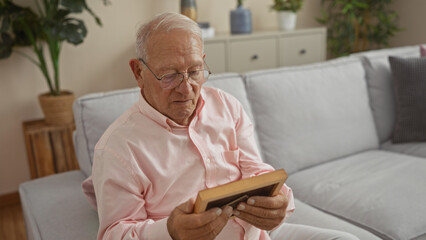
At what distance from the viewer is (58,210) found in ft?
4.49

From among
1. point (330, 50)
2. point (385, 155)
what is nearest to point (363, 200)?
point (385, 155)

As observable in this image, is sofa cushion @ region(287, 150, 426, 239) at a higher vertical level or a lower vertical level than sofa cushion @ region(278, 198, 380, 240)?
lower

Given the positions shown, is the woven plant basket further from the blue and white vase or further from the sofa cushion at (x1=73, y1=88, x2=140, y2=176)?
the blue and white vase

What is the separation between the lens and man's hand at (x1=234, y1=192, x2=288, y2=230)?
961 mm

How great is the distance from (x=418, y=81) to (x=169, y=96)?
1544mm

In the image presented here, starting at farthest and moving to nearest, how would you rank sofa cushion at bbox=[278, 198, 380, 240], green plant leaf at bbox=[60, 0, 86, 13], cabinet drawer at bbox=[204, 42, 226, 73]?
cabinet drawer at bbox=[204, 42, 226, 73], green plant leaf at bbox=[60, 0, 86, 13], sofa cushion at bbox=[278, 198, 380, 240]

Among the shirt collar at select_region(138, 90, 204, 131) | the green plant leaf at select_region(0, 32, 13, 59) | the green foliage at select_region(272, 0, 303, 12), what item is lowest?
the shirt collar at select_region(138, 90, 204, 131)

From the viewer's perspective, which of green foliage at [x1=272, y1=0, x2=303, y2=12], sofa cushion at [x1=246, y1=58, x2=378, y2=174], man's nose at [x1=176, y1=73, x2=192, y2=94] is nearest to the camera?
man's nose at [x1=176, y1=73, x2=192, y2=94]

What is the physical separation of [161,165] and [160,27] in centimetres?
36

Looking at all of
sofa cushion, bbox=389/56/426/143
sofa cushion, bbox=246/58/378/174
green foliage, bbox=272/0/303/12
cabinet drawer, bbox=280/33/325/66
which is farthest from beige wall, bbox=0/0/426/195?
sofa cushion, bbox=389/56/426/143

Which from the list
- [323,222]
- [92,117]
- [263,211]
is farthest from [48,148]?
[263,211]

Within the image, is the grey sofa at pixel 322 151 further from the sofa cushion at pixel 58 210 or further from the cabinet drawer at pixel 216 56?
the cabinet drawer at pixel 216 56

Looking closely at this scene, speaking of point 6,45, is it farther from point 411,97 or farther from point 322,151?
point 411,97

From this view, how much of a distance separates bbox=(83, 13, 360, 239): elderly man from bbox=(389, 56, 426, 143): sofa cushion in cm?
124
